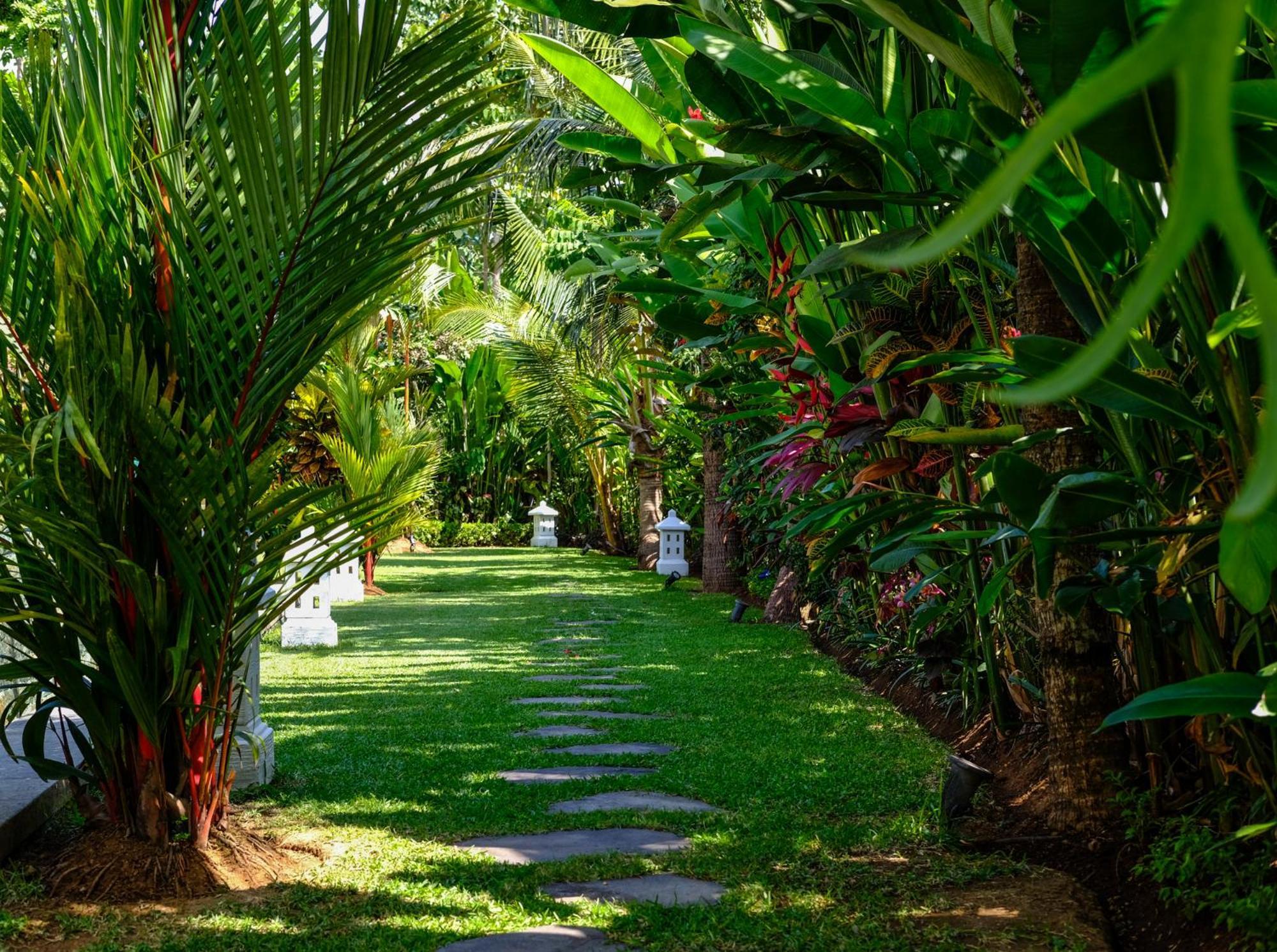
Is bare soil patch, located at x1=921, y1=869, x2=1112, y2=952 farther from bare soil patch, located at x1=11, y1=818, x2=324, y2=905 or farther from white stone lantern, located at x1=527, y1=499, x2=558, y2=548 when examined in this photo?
white stone lantern, located at x1=527, y1=499, x2=558, y2=548

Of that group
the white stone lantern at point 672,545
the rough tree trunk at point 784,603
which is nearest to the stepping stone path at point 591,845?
the rough tree trunk at point 784,603

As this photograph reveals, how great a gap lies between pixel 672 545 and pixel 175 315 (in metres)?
12.4

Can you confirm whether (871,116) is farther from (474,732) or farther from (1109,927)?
(474,732)

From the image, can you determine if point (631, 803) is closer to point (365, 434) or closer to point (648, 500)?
point (365, 434)

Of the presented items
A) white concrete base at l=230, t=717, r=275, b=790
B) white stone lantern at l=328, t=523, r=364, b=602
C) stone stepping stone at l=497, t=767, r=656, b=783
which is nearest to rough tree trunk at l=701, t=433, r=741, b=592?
white stone lantern at l=328, t=523, r=364, b=602

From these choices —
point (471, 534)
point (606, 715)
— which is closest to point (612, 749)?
point (606, 715)

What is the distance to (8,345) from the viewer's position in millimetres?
2904

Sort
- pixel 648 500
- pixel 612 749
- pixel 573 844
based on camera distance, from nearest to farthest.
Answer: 1. pixel 573 844
2. pixel 612 749
3. pixel 648 500

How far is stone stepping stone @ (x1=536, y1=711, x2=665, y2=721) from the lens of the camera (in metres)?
5.61

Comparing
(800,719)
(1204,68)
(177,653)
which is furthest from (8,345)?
(800,719)

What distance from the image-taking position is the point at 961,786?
133 inches

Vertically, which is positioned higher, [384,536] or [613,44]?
[613,44]

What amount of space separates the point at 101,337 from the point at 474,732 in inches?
123


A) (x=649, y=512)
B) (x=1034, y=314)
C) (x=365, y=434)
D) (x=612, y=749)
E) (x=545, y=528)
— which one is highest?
(x=365, y=434)
